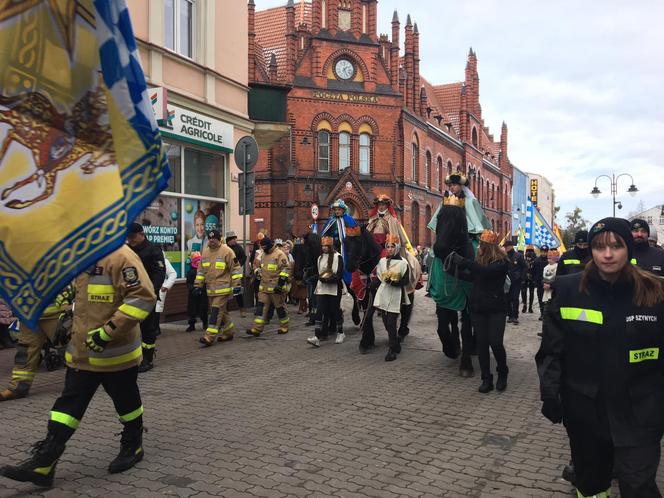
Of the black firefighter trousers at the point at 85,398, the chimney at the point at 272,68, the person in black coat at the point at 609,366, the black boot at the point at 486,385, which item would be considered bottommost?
the black boot at the point at 486,385

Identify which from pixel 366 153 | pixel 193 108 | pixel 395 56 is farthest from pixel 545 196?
pixel 193 108

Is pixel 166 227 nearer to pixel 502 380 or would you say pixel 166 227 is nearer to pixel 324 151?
pixel 502 380

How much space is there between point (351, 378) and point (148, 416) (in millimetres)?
2644

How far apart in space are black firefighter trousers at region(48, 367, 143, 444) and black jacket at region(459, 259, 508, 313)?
4.00 meters

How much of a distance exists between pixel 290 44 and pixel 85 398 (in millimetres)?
32914

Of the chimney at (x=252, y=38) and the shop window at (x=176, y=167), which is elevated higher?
the chimney at (x=252, y=38)

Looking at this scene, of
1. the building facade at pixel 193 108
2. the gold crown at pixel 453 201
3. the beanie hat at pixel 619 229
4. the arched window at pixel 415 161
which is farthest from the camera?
the arched window at pixel 415 161

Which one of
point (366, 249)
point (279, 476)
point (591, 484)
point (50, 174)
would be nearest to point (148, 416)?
point (279, 476)

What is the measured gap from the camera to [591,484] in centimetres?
309

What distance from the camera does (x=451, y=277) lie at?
25.4ft

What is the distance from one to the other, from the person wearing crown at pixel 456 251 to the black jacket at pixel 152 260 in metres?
3.73

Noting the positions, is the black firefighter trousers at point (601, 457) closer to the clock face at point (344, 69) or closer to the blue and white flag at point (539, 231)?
the blue and white flag at point (539, 231)

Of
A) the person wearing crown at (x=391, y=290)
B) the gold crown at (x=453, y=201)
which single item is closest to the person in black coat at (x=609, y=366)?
the gold crown at (x=453, y=201)

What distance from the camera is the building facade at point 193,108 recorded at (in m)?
12.6
